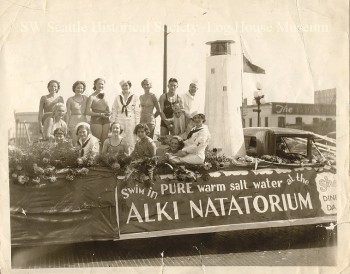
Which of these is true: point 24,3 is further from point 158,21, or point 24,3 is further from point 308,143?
point 308,143

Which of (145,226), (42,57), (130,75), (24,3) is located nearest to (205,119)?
(130,75)

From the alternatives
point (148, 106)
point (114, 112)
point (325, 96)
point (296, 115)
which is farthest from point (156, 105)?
point (325, 96)

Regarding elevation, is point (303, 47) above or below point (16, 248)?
above

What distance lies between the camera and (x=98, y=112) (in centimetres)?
148

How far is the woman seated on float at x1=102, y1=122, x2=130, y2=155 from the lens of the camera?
1479 millimetres

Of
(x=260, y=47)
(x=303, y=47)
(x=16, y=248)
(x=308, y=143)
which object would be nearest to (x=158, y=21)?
(x=260, y=47)

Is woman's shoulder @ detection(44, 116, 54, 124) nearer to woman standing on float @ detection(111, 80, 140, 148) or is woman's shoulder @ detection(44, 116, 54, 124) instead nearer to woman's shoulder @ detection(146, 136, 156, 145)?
woman standing on float @ detection(111, 80, 140, 148)

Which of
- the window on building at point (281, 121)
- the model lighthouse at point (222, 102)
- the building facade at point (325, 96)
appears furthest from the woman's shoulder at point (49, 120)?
the building facade at point (325, 96)

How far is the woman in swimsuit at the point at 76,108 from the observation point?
1474 millimetres

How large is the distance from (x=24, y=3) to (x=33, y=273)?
2.88 feet

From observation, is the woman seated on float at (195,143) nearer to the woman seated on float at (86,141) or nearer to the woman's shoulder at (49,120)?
the woman seated on float at (86,141)

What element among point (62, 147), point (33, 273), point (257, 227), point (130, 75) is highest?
point (130, 75)

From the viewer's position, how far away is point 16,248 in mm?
1469

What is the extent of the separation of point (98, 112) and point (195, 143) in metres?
0.34
